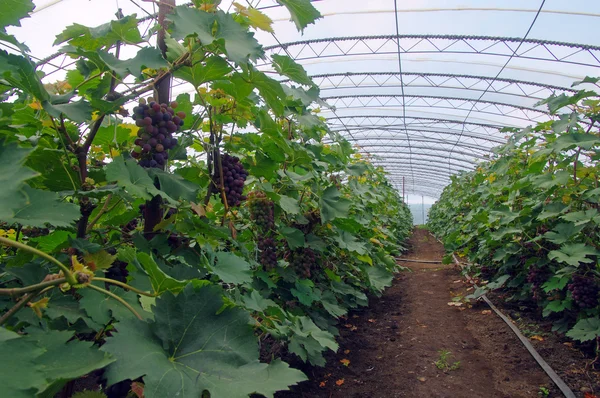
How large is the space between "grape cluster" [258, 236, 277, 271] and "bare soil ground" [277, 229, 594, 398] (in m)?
0.99

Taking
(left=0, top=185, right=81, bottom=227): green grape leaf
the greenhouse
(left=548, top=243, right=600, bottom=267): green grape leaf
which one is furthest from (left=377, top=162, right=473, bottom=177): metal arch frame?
(left=0, top=185, right=81, bottom=227): green grape leaf

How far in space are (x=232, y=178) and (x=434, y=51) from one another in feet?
42.7

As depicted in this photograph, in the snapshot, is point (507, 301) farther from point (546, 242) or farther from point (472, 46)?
point (472, 46)

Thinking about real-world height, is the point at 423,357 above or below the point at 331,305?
below

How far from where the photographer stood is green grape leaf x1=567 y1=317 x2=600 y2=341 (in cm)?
336

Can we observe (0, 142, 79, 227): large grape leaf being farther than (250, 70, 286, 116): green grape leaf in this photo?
No

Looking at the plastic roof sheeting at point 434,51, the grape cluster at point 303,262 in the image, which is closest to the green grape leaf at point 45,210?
the grape cluster at point 303,262

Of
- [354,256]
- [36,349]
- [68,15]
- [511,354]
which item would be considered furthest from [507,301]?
[68,15]

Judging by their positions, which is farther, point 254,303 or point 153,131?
point 254,303

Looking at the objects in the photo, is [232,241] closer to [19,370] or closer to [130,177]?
[130,177]

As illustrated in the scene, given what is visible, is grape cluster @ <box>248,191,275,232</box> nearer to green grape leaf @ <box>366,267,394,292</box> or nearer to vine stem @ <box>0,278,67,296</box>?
vine stem @ <box>0,278,67,296</box>

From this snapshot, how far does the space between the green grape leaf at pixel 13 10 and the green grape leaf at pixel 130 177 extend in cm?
39

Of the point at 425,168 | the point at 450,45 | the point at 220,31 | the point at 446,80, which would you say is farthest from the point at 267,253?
the point at 425,168

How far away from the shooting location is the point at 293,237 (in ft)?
9.02
